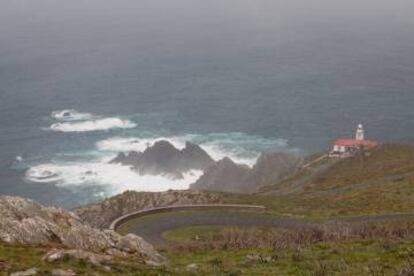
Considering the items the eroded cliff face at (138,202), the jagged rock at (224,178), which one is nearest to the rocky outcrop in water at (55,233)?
the eroded cliff face at (138,202)

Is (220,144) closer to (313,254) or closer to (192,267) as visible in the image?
(313,254)

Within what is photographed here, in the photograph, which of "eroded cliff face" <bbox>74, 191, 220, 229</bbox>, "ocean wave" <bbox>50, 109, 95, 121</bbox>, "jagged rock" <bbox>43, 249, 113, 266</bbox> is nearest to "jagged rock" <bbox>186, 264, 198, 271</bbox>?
"jagged rock" <bbox>43, 249, 113, 266</bbox>

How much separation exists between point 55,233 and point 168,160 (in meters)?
96.3

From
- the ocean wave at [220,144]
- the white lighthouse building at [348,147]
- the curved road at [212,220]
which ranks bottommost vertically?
the curved road at [212,220]

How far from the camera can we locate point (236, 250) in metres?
28.7

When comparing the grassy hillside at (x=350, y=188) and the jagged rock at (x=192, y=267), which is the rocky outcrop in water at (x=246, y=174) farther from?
the jagged rock at (x=192, y=267)

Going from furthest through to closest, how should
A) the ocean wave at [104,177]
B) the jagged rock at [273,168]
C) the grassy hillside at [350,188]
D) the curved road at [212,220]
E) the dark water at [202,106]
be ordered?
the dark water at [202,106]
the ocean wave at [104,177]
the jagged rock at [273,168]
the grassy hillside at [350,188]
the curved road at [212,220]

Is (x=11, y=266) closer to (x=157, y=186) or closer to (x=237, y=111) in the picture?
(x=157, y=186)

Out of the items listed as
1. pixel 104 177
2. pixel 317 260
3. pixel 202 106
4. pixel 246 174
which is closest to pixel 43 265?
pixel 317 260

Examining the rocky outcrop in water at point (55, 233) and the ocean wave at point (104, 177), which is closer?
the rocky outcrop in water at point (55, 233)

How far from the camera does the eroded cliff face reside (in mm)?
59812

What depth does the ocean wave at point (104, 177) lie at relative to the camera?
113875 millimetres

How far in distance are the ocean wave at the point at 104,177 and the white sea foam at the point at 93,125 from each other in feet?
72.3

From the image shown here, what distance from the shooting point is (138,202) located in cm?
6262
